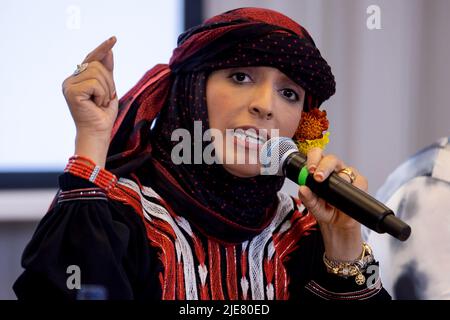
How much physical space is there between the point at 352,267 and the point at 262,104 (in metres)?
0.32

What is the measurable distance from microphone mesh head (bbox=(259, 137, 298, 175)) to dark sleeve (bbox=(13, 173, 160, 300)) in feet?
0.76

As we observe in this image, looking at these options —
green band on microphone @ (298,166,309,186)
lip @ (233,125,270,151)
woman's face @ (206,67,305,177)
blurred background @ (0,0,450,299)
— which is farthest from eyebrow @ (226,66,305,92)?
blurred background @ (0,0,450,299)

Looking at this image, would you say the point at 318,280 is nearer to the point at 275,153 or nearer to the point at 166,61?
the point at 275,153

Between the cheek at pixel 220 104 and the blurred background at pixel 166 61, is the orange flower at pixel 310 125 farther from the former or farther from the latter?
the blurred background at pixel 166 61

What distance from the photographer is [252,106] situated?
975 mm

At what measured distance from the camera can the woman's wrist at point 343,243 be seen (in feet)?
3.42

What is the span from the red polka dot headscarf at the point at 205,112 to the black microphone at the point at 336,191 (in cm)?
11

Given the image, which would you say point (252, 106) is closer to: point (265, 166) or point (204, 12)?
point (265, 166)

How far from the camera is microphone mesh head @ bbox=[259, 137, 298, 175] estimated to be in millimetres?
885

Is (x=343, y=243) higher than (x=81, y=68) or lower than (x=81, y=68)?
lower

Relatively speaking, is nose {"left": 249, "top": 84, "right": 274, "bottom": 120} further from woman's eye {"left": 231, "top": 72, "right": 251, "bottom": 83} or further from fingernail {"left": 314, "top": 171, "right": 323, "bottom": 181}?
fingernail {"left": 314, "top": 171, "right": 323, "bottom": 181}

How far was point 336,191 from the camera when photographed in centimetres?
80

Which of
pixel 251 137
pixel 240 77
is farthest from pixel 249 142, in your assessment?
pixel 240 77
